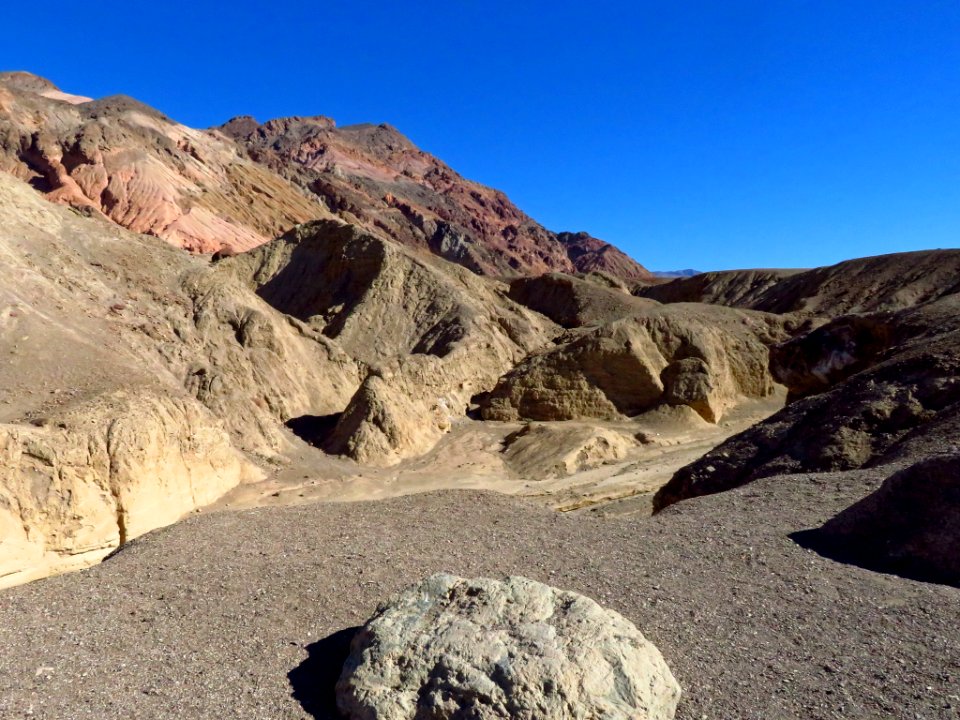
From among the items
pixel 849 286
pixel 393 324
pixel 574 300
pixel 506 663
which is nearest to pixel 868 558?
pixel 506 663

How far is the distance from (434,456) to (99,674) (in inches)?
812

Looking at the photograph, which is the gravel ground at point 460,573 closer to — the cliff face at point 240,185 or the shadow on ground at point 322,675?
the shadow on ground at point 322,675

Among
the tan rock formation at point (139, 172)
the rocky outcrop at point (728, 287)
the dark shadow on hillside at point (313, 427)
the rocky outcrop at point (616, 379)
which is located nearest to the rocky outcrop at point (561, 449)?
the rocky outcrop at point (616, 379)

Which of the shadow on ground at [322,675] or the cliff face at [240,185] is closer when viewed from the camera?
the shadow on ground at [322,675]

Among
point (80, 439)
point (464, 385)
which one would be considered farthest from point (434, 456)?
point (80, 439)

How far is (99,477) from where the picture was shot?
49.4 ft

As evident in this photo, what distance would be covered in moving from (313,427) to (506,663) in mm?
22694

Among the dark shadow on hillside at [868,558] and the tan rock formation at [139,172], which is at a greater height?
the tan rock formation at [139,172]

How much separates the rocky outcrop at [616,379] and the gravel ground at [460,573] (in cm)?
2106

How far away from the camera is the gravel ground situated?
17.8ft

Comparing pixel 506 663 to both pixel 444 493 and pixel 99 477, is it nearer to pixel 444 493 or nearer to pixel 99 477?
pixel 444 493

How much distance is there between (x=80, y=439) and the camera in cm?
1501

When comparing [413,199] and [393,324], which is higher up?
[413,199]

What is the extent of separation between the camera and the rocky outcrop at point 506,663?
4.78 metres
